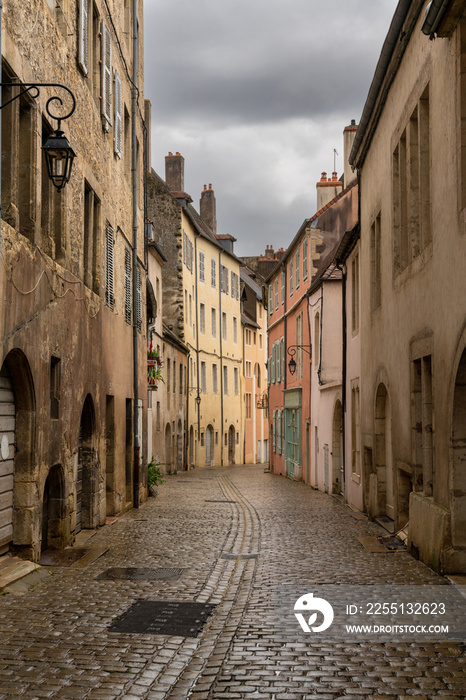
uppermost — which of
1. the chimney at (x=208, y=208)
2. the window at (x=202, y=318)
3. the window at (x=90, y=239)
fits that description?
the chimney at (x=208, y=208)

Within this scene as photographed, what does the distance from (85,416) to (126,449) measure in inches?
186

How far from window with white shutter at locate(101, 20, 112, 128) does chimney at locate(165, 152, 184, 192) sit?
106 feet

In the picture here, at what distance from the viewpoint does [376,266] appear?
1571 cm

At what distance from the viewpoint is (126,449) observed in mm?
18562

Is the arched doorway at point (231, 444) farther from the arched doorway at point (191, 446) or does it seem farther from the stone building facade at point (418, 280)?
the stone building facade at point (418, 280)

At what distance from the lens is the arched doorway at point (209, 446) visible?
47.2 metres

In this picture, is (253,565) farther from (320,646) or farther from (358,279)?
(358,279)

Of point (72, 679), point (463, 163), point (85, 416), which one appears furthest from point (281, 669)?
point (85, 416)

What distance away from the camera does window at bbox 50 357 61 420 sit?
1118cm

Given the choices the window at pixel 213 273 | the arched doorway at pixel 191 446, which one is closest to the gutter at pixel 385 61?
the arched doorway at pixel 191 446

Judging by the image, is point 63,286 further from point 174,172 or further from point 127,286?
point 174,172

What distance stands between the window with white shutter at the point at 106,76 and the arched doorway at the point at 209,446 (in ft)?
108

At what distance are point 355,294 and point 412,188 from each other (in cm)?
736

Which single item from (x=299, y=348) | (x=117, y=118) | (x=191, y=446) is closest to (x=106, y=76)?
(x=117, y=118)
